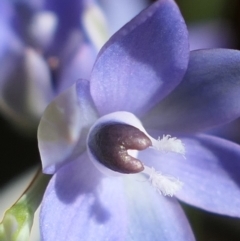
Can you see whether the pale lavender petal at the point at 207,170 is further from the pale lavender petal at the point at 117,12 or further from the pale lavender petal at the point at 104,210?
the pale lavender petal at the point at 117,12

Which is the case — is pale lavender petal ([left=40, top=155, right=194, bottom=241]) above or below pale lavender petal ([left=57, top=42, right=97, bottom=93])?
below

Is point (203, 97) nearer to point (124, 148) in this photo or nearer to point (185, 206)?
point (124, 148)

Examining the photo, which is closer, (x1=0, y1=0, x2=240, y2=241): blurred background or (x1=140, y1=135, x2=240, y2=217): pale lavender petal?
(x1=140, y1=135, x2=240, y2=217): pale lavender petal

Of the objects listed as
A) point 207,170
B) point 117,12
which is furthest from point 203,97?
point 117,12

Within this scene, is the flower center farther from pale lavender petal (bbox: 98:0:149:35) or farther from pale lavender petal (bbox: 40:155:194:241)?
pale lavender petal (bbox: 98:0:149:35)

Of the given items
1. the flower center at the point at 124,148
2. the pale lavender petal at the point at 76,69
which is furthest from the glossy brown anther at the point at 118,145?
the pale lavender petal at the point at 76,69

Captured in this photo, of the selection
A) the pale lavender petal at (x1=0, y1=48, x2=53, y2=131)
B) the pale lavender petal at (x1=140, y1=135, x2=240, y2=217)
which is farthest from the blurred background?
the pale lavender petal at (x1=140, y1=135, x2=240, y2=217)

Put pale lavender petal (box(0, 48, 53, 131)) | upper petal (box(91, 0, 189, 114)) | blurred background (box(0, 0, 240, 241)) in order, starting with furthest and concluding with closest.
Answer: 1. blurred background (box(0, 0, 240, 241))
2. pale lavender petal (box(0, 48, 53, 131))
3. upper petal (box(91, 0, 189, 114))

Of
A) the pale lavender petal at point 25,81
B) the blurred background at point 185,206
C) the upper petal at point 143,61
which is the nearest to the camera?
the upper petal at point 143,61

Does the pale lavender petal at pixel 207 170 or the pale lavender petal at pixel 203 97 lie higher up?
the pale lavender petal at pixel 203 97
